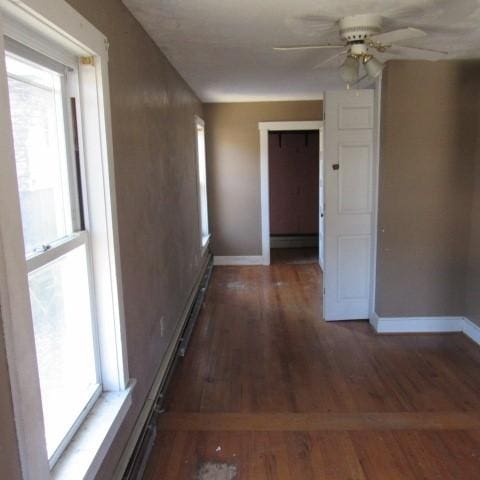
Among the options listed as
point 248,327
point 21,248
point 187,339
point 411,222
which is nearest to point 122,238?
point 21,248

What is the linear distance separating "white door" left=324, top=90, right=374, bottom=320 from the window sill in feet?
8.39

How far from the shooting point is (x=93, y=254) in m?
1.98

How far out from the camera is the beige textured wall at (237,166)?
6406 mm

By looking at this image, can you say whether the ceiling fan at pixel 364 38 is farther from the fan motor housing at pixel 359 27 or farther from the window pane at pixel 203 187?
the window pane at pixel 203 187

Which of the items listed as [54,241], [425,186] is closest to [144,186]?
[54,241]

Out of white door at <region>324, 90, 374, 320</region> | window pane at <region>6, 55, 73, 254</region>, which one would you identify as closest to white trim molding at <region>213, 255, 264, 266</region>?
white door at <region>324, 90, 374, 320</region>

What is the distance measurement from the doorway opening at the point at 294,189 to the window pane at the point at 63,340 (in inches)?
241

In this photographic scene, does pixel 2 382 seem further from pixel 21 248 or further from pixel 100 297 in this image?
pixel 100 297

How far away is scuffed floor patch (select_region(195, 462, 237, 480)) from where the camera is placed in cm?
222

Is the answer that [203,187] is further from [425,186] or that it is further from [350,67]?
[350,67]

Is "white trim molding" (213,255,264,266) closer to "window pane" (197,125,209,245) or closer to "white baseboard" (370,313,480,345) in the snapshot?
"window pane" (197,125,209,245)

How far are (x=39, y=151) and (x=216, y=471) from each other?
172 cm

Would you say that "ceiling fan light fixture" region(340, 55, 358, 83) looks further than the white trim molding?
No

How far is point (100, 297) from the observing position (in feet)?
6.61
